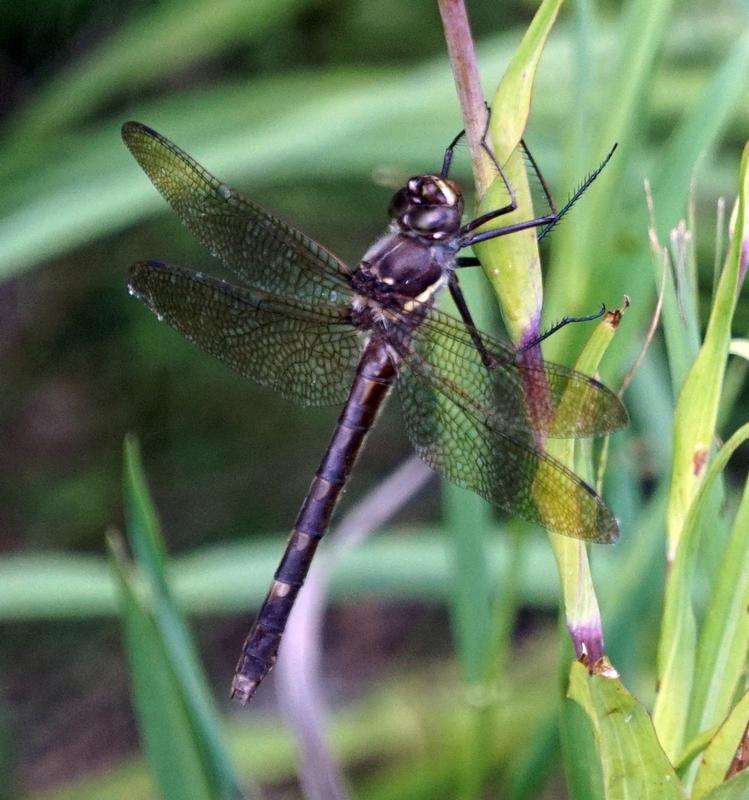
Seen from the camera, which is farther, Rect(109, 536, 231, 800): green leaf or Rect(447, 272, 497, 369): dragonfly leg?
Rect(447, 272, 497, 369): dragonfly leg

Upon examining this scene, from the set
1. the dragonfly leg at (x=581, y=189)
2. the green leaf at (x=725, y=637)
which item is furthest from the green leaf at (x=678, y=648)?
the dragonfly leg at (x=581, y=189)

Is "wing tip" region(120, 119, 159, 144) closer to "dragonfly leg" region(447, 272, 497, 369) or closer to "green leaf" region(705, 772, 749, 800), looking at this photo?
"dragonfly leg" region(447, 272, 497, 369)

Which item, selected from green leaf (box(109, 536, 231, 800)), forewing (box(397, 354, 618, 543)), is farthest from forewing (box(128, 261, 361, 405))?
green leaf (box(109, 536, 231, 800))

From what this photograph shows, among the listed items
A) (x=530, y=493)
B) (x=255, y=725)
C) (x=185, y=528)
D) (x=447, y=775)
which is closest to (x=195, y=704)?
(x=530, y=493)

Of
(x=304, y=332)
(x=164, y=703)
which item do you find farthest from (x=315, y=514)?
(x=164, y=703)

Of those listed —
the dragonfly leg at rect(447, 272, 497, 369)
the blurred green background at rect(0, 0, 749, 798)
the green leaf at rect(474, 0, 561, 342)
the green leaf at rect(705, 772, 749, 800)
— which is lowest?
the green leaf at rect(705, 772, 749, 800)

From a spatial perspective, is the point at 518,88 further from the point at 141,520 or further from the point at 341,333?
the point at 341,333
